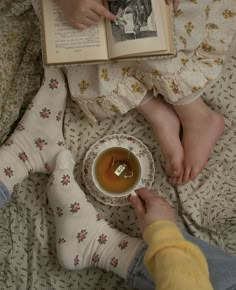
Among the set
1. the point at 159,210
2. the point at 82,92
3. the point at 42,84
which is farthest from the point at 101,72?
the point at 159,210

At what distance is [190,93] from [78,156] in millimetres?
294

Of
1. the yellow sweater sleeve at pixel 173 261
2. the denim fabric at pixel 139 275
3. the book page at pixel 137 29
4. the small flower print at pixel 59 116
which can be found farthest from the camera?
the small flower print at pixel 59 116

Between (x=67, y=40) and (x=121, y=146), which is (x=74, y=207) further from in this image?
(x=67, y=40)

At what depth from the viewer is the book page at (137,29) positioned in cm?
85

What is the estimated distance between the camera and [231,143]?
3.50 ft

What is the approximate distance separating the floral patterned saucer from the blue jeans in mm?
131

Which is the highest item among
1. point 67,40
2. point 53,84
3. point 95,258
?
point 67,40

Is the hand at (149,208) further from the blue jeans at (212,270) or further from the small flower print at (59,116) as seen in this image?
the small flower print at (59,116)

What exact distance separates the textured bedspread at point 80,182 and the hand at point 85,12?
0.24m

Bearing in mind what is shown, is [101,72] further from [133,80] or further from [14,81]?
[14,81]

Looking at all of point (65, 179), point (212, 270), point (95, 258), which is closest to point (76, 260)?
point (95, 258)

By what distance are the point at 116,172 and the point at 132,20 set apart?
34 centimetres

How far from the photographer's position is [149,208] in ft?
3.26

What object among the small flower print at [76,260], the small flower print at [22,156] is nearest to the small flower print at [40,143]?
the small flower print at [22,156]
